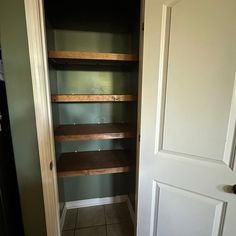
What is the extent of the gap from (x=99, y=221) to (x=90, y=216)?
0.13 metres

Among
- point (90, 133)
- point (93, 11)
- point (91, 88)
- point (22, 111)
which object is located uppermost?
point (93, 11)

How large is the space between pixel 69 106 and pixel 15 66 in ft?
2.54

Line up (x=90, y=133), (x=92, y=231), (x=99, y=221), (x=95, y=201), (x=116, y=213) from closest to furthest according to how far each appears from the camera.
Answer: (x=90, y=133), (x=92, y=231), (x=99, y=221), (x=116, y=213), (x=95, y=201)

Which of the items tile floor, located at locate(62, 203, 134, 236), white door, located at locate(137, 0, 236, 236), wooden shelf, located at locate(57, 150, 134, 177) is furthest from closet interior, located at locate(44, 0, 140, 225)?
white door, located at locate(137, 0, 236, 236)

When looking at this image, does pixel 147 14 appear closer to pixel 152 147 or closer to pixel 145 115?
pixel 145 115

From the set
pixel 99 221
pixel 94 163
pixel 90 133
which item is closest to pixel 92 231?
pixel 99 221

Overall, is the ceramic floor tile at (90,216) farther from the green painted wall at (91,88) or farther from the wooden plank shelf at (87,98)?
the wooden plank shelf at (87,98)

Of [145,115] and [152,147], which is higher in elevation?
[145,115]

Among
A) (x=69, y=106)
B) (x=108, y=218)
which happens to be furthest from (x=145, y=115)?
(x=108, y=218)

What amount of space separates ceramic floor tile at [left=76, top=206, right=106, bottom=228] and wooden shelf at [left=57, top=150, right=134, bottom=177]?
71cm

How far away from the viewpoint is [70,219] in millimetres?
1694

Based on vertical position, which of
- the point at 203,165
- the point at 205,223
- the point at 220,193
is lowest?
the point at 205,223

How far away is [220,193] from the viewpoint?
31.4 inches

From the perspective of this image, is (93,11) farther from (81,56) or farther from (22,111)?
(22,111)
